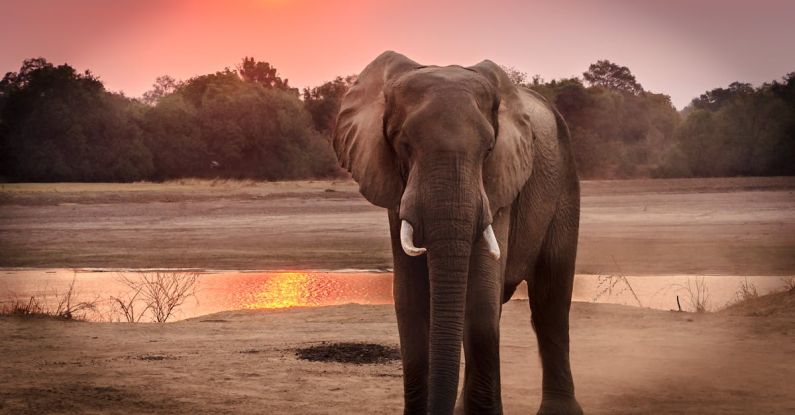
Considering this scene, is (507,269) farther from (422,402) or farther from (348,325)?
(348,325)

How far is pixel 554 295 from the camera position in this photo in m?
8.73

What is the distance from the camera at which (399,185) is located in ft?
22.3

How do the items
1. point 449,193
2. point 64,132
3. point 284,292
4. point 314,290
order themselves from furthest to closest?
point 64,132
point 314,290
point 284,292
point 449,193

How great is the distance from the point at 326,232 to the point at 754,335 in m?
15.2

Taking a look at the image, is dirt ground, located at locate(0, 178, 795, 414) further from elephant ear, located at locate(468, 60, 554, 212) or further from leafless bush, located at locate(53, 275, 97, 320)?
elephant ear, located at locate(468, 60, 554, 212)

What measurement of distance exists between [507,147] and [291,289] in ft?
40.1

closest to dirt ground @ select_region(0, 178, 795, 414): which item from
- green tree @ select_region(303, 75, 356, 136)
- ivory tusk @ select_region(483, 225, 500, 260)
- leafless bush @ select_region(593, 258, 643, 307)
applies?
leafless bush @ select_region(593, 258, 643, 307)

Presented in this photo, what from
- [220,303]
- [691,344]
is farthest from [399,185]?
[220,303]

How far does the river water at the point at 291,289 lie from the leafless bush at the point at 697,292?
32 mm

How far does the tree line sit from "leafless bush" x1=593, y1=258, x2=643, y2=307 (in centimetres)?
2796

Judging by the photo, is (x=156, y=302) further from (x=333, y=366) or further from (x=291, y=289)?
(x=333, y=366)

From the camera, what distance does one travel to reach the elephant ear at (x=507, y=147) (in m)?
6.82

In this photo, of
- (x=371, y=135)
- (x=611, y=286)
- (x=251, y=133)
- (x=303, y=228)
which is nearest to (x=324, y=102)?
(x=251, y=133)

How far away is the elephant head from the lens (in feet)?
20.7
